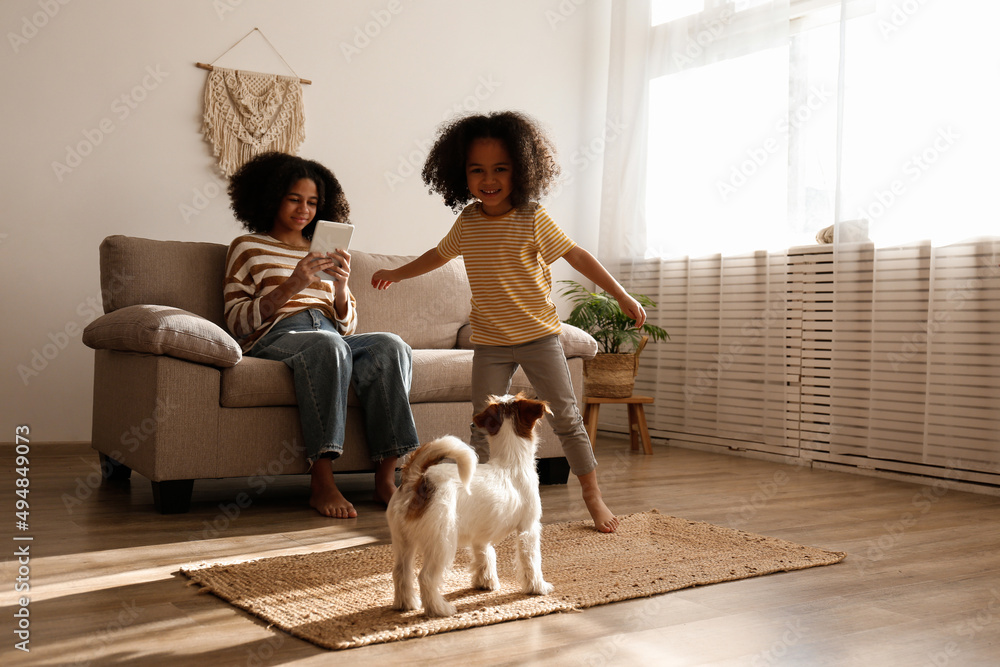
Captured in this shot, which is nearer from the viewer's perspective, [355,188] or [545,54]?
[355,188]

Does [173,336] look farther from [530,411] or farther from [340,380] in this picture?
[530,411]

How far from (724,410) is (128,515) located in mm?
2703

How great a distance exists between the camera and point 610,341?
421 cm

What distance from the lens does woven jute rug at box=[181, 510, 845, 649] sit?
1.51 m

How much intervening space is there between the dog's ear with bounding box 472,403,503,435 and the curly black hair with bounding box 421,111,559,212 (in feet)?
2.20

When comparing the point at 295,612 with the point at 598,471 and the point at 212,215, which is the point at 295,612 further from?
the point at 212,215

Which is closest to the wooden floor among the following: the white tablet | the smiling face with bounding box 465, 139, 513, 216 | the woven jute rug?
the woven jute rug

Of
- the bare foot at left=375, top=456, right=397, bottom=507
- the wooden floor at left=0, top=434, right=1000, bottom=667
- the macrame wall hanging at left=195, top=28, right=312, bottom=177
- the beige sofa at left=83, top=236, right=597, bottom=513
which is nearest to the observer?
the wooden floor at left=0, top=434, right=1000, bottom=667

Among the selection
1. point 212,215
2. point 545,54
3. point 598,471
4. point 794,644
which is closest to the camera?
point 794,644

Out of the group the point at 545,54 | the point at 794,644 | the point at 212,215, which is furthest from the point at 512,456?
the point at 545,54

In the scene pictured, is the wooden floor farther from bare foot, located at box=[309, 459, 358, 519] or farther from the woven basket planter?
the woven basket planter

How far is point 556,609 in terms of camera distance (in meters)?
1.61

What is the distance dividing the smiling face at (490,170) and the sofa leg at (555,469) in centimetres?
123

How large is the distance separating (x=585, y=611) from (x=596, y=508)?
0.65 m
